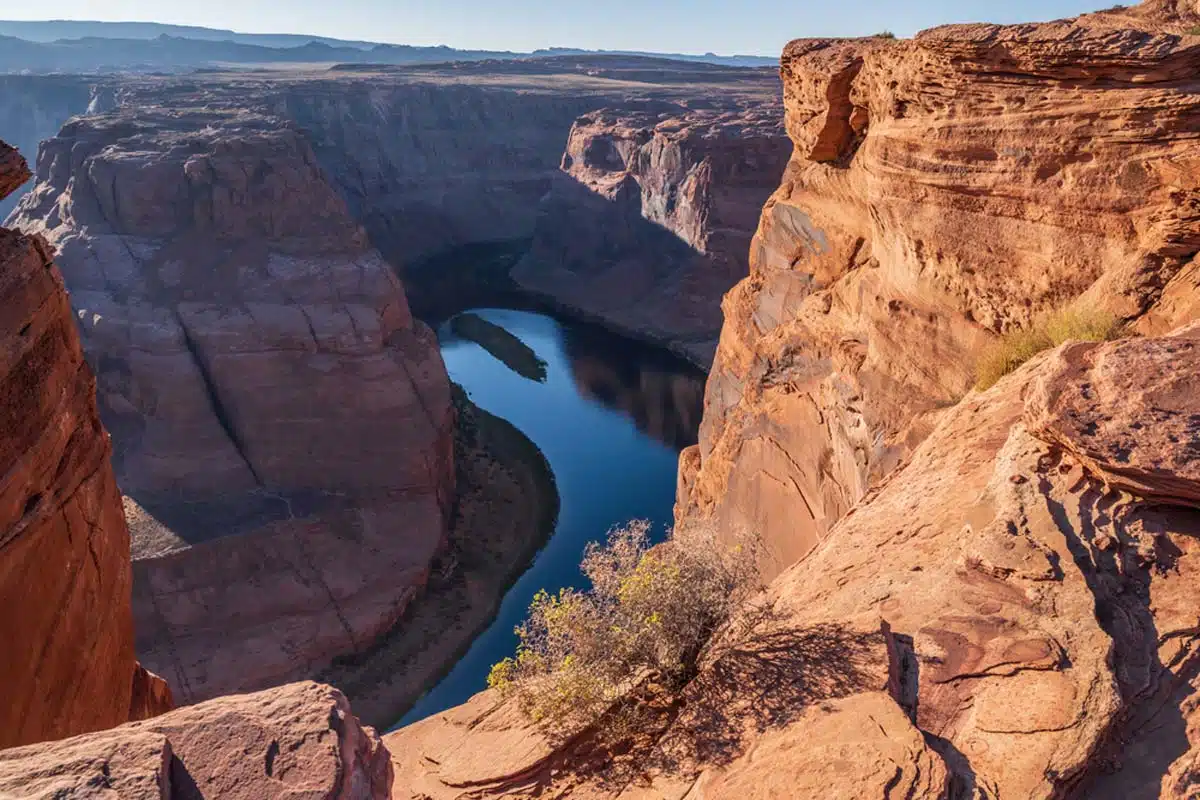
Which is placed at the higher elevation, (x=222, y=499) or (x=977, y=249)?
(x=977, y=249)

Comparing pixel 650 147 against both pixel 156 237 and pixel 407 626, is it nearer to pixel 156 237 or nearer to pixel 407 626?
pixel 156 237

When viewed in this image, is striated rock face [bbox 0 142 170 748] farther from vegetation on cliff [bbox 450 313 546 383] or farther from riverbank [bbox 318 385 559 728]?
vegetation on cliff [bbox 450 313 546 383]

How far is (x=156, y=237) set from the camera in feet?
123

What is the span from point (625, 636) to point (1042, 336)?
7547 mm

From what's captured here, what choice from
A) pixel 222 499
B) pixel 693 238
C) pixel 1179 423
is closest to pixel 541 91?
pixel 693 238

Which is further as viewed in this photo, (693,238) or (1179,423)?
(693,238)

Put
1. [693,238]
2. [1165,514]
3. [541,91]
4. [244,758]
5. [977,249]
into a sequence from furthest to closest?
[541,91] → [693,238] → [977,249] → [1165,514] → [244,758]

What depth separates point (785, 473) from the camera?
714 inches

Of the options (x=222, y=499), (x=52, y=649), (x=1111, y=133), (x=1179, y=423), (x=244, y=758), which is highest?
(x=1111, y=133)

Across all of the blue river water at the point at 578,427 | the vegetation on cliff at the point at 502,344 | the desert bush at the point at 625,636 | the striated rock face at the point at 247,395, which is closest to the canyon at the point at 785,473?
the striated rock face at the point at 247,395

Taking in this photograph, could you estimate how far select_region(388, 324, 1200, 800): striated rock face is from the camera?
19.1 ft

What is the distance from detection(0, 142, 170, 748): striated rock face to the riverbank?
602 inches

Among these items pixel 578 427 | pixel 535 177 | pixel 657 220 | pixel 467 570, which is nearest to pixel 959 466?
pixel 467 570

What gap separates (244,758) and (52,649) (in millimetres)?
6574
